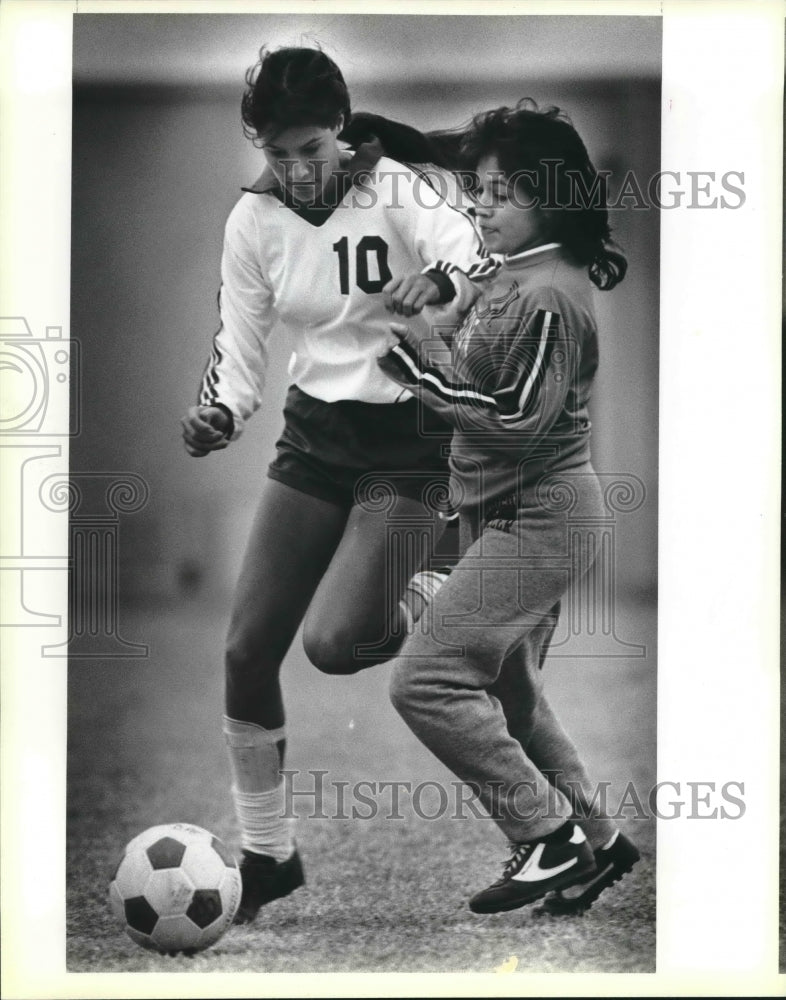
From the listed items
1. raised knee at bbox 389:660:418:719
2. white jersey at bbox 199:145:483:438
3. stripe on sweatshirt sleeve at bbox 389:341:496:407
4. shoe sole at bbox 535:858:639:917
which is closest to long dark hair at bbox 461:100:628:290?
white jersey at bbox 199:145:483:438

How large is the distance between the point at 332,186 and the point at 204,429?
68 cm

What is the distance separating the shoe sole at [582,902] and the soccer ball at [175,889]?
77 centimetres

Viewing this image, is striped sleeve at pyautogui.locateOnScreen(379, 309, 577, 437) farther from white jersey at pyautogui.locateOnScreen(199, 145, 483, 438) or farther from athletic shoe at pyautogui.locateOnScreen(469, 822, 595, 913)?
athletic shoe at pyautogui.locateOnScreen(469, 822, 595, 913)

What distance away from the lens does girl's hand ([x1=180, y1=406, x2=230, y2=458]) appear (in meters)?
3.43

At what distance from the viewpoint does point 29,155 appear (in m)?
3.39

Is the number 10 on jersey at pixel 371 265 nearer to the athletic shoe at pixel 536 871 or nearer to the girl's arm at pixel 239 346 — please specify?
the girl's arm at pixel 239 346

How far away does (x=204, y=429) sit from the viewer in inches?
135

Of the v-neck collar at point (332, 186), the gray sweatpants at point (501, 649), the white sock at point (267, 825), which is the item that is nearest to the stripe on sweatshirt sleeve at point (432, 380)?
the gray sweatpants at point (501, 649)

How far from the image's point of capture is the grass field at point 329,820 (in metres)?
3.41

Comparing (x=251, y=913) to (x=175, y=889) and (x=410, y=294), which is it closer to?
(x=175, y=889)

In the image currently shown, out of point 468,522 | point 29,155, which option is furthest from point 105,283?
point 468,522

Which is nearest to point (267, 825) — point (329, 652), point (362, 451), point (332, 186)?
point (329, 652)

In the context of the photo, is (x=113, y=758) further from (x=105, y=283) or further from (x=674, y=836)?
(x=674, y=836)

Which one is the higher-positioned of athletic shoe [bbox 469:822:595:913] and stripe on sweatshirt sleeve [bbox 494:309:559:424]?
stripe on sweatshirt sleeve [bbox 494:309:559:424]
